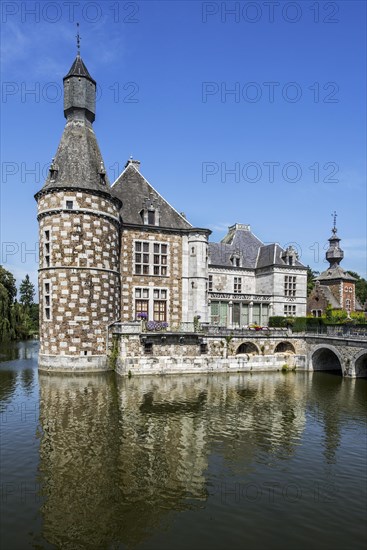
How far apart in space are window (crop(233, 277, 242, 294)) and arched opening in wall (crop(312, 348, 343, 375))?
10.9 meters

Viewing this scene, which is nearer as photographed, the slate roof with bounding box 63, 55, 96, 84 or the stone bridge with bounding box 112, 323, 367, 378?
the stone bridge with bounding box 112, 323, 367, 378

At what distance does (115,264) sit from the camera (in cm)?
3172

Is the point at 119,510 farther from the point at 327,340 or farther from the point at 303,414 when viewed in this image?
the point at 327,340

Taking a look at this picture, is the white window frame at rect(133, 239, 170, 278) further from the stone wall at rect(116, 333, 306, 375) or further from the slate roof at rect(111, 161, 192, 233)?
the stone wall at rect(116, 333, 306, 375)

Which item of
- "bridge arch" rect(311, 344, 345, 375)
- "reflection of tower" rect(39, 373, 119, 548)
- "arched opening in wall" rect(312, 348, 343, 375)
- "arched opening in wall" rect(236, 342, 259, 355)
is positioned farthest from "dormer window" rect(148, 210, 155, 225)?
"arched opening in wall" rect(312, 348, 343, 375)

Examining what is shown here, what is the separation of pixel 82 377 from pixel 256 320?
20.4 meters

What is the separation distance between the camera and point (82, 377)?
27.4m

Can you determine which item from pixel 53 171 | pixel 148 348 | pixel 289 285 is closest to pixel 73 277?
pixel 148 348

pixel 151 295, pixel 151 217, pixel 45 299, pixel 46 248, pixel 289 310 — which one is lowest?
pixel 289 310

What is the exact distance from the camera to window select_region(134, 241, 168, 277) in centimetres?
3403

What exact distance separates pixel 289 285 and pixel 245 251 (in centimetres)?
594

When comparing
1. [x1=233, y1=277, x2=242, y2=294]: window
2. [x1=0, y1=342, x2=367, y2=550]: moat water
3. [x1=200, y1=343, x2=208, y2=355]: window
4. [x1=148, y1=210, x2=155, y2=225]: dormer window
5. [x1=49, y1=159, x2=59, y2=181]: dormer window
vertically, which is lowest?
[x1=0, y1=342, x2=367, y2=550]: moat water

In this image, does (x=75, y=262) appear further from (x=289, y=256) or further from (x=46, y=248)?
(x=289, y=256)

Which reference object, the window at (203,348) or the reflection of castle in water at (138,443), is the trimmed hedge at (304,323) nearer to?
the window at (203,348)
